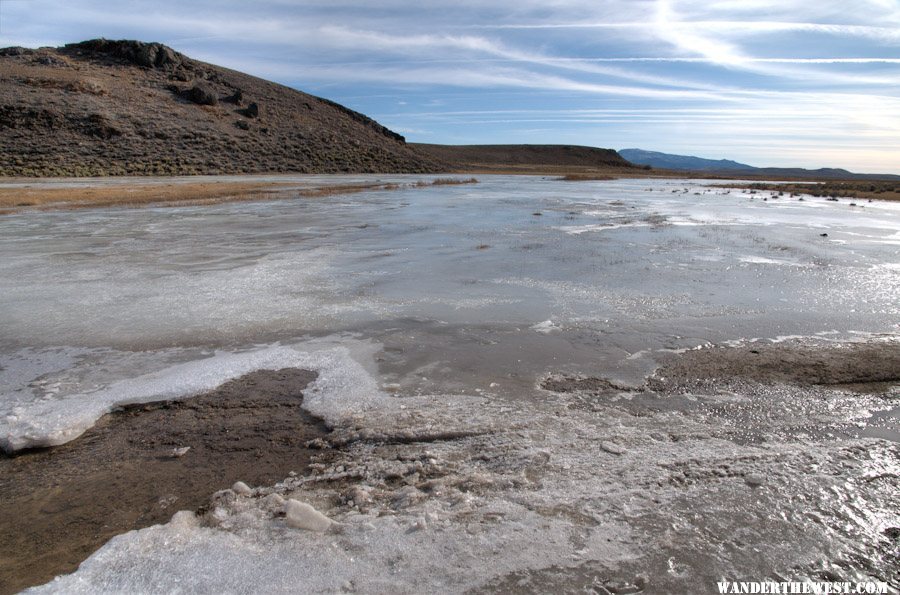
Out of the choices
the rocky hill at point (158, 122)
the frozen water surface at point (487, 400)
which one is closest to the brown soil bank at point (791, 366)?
the frozen water surface at point (487, 400)

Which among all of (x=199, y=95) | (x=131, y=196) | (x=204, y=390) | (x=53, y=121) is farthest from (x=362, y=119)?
(x=204, y=390)

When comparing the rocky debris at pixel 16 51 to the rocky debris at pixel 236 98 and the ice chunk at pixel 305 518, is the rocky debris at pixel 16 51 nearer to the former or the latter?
the rocky debris at pixel 236 98

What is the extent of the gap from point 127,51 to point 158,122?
18894 millimetres

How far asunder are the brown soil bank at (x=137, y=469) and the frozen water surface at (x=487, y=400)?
0.19 metres

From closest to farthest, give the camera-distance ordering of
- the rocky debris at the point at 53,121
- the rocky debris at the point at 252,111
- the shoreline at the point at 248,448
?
1. the shoreline at the point at 248,448
2. the rocky debris at the point at 53,121
3. the rocky debris at the point at 252,111

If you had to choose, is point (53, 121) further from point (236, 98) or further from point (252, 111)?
point (236, 98)

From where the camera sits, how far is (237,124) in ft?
162

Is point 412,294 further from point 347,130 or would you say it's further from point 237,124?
point 347,130

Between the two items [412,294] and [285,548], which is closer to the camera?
[285,548]

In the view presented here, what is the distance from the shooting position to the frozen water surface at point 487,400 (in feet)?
8.53

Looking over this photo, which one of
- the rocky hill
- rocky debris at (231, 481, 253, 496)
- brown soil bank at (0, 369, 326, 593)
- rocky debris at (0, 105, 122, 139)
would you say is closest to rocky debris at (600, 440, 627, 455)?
brown soil bank at (0, 369, 326, 593)

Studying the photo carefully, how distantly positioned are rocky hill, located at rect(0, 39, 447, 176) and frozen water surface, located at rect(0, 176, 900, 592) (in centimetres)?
2931

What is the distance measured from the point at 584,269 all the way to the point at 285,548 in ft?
24.6

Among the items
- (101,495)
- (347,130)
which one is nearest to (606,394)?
(101,495)
